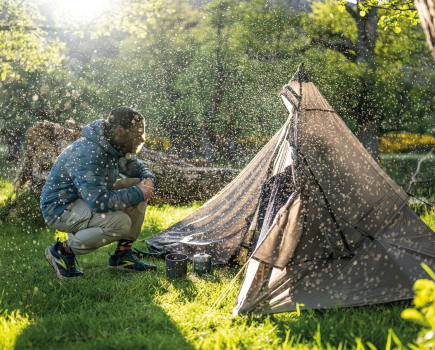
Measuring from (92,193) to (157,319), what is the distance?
118 cm

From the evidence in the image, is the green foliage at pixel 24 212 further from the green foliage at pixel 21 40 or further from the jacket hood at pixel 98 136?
the green foliage at pixel 21 40

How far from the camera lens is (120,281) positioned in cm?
289

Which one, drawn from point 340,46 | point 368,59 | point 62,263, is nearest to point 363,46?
point 368,59

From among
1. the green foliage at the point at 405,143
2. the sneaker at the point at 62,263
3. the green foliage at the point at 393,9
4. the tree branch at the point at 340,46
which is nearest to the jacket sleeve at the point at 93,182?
the sneaker at the point at 62,263

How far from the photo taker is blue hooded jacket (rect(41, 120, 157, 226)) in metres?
2.68

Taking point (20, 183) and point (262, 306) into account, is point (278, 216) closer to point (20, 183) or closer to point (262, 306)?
point (262, 306)

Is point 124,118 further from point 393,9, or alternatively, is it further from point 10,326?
point 393,9

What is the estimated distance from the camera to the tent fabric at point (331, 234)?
2.32 meters

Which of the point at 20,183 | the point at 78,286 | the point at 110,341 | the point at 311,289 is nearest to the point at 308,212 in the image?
the point at 311,289

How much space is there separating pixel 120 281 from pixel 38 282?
30.6 inches

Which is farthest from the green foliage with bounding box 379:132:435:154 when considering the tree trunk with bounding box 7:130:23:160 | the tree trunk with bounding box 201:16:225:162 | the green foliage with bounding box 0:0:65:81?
the tree trunk with bounding box 7:130:23:160

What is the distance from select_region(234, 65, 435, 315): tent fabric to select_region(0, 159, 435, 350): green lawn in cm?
14

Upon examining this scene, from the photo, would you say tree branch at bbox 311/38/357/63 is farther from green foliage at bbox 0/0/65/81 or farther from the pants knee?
the pants knee

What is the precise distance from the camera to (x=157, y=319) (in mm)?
2189
